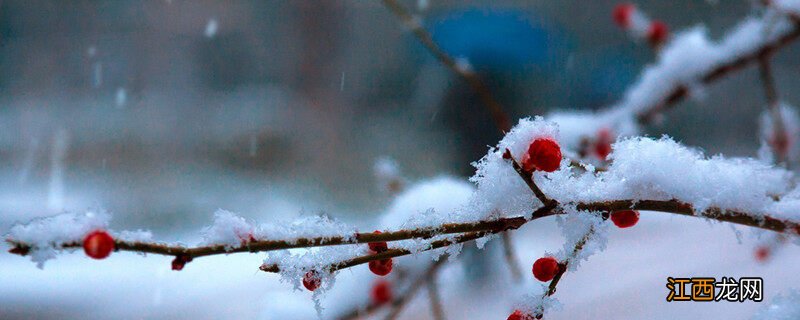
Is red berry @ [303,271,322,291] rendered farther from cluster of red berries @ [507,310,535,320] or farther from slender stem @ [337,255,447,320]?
slender stem @ [337,255,447,320]

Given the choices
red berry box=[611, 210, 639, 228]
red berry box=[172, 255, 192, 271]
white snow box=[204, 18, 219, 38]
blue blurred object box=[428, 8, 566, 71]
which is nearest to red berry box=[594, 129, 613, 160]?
red berry box=[611, 210, 639, 228]

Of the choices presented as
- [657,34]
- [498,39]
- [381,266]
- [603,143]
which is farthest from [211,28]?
[381,266]

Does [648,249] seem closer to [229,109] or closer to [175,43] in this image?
[229,109]

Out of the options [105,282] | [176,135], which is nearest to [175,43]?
[176,135]

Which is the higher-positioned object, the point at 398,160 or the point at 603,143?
the point at 398,160

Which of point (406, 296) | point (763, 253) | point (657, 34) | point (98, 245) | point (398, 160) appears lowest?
point (98, 245)

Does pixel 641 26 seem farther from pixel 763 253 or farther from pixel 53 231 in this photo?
pixel 53 231

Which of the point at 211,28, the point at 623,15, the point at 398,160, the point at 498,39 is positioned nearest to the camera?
the point at 623,15
